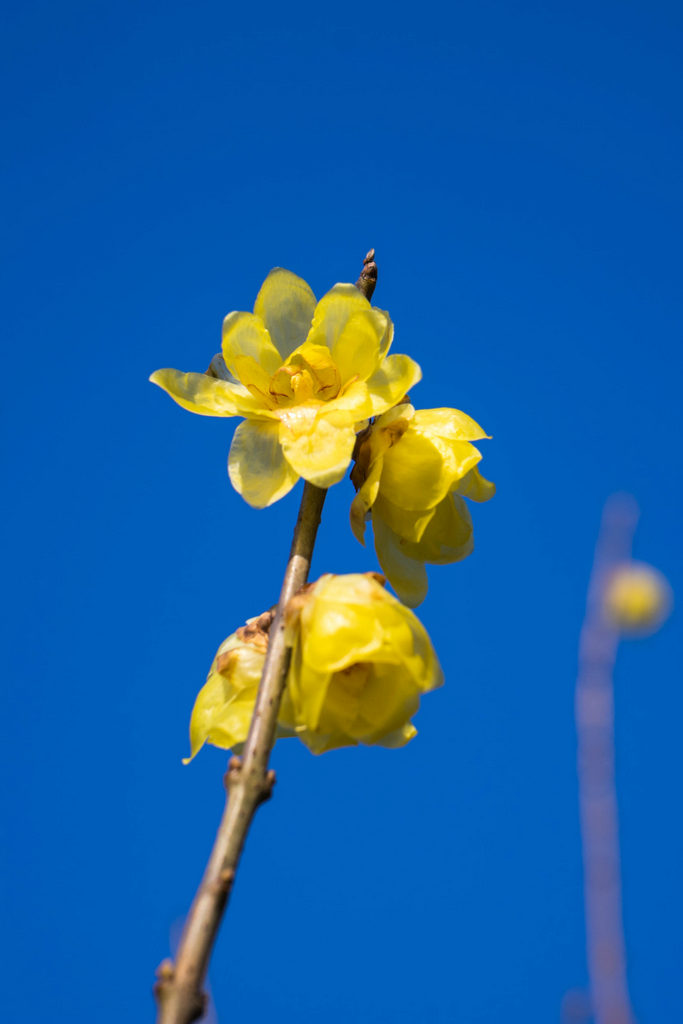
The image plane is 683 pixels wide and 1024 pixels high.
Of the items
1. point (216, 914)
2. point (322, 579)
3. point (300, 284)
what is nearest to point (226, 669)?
point (322, 579)

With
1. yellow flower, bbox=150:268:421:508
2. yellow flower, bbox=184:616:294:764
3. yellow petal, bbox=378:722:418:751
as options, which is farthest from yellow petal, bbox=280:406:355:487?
yellow petal, bbox=378:722:418:751

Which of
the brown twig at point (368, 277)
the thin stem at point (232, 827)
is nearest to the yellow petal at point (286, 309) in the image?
the brown twig at point (368, 277)

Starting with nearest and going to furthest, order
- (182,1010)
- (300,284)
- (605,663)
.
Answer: (182,1010), (300,284), (605,663)

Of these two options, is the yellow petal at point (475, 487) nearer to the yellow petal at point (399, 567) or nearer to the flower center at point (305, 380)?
the yellow petal at point (399, 567)

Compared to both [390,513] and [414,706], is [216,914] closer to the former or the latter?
[414,706]

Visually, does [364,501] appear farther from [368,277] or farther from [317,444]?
[368,277]

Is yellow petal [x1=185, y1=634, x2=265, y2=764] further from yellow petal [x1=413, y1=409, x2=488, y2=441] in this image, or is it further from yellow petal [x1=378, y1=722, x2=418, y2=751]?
yellow petal [x1=413, y1=409, x2=488, y2=441]
